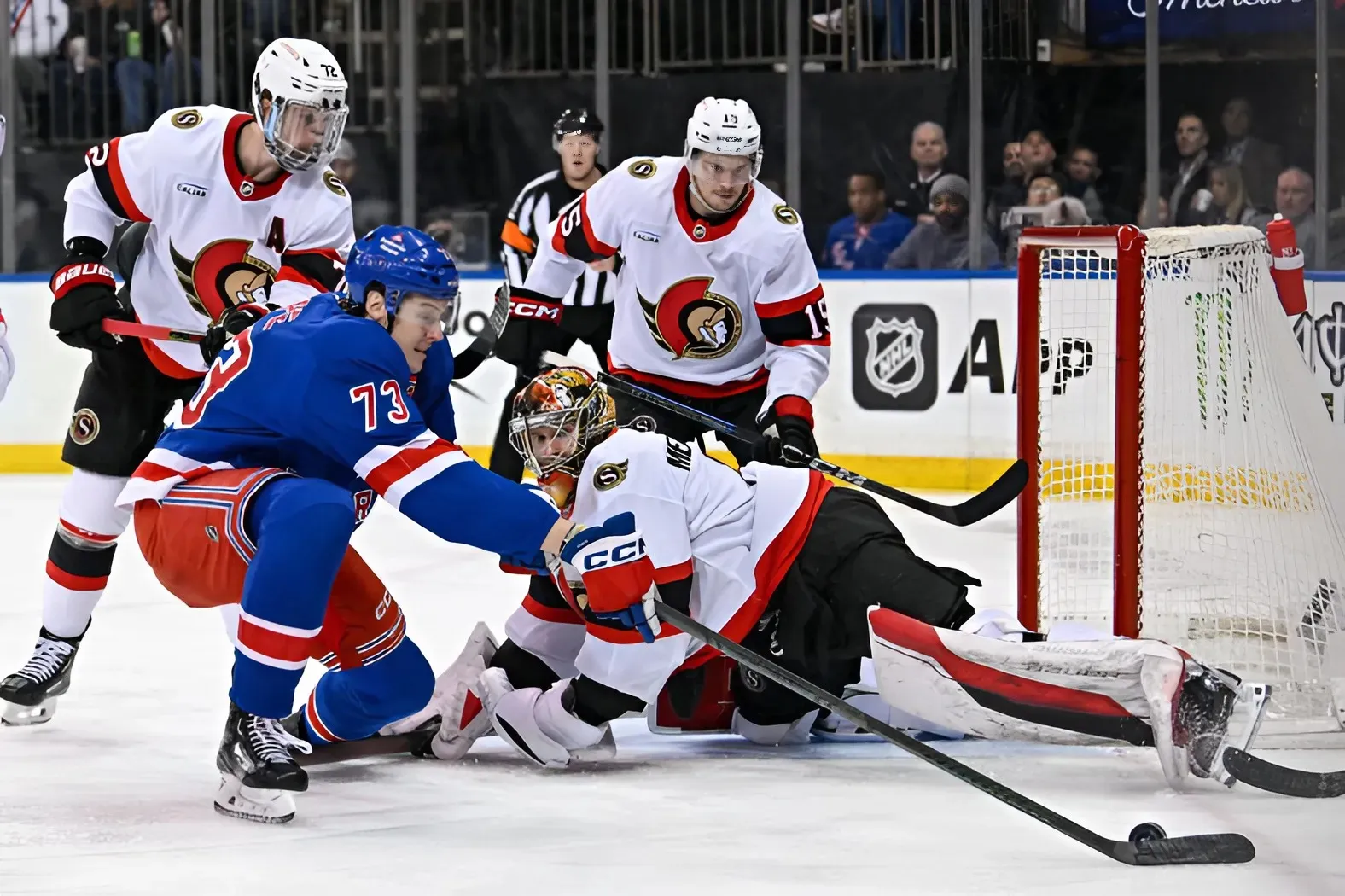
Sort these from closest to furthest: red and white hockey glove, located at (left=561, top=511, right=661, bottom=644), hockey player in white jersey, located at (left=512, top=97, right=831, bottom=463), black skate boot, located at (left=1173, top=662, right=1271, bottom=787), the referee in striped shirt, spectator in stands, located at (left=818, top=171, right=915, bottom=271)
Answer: red and white hockey glove, located at (left=561, top=511, right=661, bottom=644), black skate boot, located at (left=1173, top=662, right=1271, bottom=787), hockey player in white jersey, located at (left=512, top=97, right=831, bottom=463), the referee in striped shirt, spectator in stands, located at (left=818, top=171, right=915, bottom=271)

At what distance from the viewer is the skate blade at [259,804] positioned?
8.16 feet

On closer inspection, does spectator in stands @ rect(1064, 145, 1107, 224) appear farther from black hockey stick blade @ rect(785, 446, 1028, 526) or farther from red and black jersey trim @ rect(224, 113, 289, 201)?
red and black jersey trim @ rect(224, 113, 289, 201)

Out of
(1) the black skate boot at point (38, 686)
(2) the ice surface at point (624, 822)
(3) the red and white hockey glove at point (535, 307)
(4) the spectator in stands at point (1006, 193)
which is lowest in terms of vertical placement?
(2) the ice surface at point (624, 822)

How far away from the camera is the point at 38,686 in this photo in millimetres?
3156

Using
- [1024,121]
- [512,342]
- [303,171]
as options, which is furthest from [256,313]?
[1024,121]

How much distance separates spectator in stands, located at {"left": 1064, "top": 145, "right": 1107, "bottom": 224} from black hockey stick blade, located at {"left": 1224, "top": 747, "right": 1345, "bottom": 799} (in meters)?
3.85

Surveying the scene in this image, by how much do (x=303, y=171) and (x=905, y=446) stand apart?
3.12m


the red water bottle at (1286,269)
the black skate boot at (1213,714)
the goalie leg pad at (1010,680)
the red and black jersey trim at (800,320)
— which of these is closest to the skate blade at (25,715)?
the goalie leg pad at (1010,680)

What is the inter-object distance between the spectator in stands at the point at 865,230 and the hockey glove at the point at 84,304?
11.5 ft

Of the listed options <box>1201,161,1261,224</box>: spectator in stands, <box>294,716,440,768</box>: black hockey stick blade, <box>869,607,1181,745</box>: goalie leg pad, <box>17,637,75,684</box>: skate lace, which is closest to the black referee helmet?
<box>1201,161,1261,224</box>: spectator in stands

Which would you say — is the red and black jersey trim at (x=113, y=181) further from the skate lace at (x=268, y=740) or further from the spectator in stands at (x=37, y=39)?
the spectator in stands at (x=37, y=39)

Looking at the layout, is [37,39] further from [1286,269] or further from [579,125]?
[1286,269]

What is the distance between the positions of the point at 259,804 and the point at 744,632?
72 cm

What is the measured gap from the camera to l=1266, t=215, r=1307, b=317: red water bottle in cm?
347
